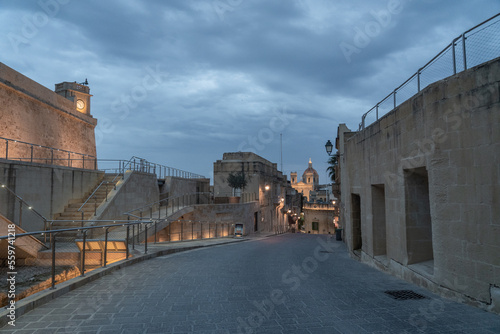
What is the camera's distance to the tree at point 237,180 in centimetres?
3712

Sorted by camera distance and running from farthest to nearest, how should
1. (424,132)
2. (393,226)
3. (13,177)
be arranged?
(13,177)
(393,226)
(424,132)

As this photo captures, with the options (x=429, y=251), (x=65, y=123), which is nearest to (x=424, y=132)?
(x=429, y=251)

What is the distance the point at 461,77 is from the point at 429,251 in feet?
14.0

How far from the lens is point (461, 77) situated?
6055 millimetres

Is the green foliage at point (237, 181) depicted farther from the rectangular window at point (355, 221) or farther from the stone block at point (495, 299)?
the stone block at point (495, 299)

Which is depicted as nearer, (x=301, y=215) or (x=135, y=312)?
(x=135, y=312)

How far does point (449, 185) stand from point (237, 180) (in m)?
31.3

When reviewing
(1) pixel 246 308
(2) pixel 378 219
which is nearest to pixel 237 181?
(2) pixel 378 219

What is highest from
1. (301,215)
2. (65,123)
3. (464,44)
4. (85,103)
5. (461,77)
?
(85,103)

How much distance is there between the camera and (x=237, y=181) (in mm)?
→ 37094

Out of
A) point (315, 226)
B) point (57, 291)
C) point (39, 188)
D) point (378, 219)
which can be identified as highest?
point (39, 188)

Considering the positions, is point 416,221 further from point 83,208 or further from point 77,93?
point 77,93

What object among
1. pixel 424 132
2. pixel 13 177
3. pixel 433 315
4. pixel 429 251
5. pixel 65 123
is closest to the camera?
pixel 433 315

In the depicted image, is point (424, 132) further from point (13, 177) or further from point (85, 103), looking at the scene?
point (85, 103)
